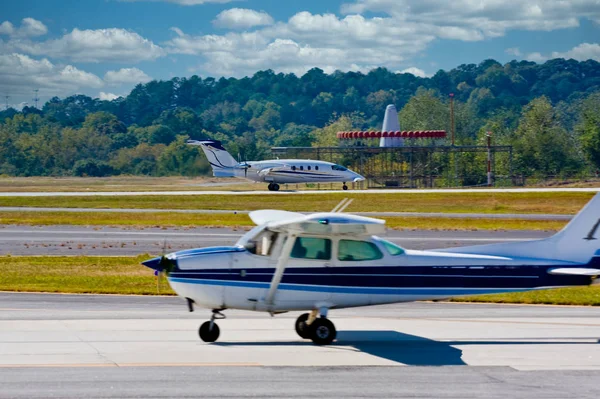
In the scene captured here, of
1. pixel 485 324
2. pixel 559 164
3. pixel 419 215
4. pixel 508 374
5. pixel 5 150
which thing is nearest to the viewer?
pixel 508 374

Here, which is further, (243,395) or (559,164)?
(559,164)

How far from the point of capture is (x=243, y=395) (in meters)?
13.0

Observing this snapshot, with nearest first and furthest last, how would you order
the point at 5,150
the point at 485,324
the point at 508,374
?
1. the point at 508,374
2. the point at 485,324
3. the point at 5,150

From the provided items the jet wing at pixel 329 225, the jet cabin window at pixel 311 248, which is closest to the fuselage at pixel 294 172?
the jet cabin window at pixel 311 248

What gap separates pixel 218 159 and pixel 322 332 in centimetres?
6603

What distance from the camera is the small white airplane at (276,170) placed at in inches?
3194

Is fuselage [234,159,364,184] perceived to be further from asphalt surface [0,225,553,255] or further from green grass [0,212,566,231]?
asphalt surface [0,225,553,255]

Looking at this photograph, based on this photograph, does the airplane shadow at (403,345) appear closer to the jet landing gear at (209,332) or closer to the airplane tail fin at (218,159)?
the jet landing gear at (209,332)

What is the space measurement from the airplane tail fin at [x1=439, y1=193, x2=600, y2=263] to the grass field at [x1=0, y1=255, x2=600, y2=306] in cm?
523

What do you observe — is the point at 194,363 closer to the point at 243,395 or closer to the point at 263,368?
the point at 263,368

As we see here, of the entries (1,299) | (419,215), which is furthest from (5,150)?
(1,299)

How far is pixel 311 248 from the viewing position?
55.4 feet

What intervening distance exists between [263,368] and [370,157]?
285 ft

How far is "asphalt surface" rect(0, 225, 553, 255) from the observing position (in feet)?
120
